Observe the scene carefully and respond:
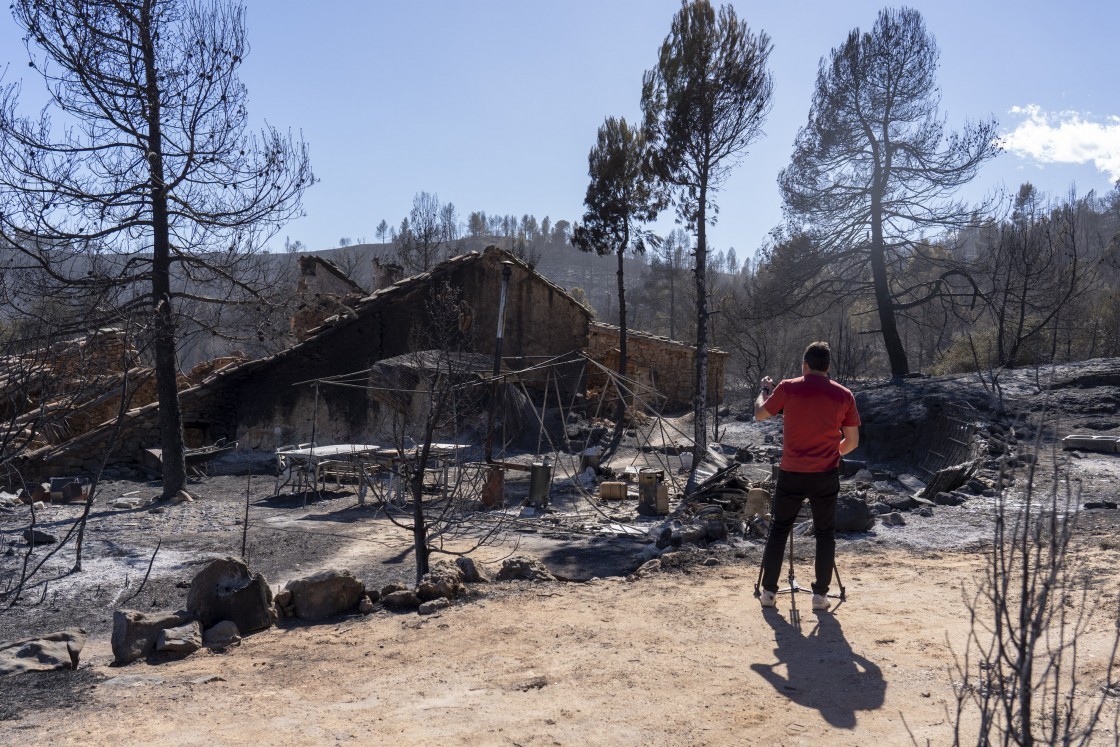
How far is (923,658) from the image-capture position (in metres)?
4.49

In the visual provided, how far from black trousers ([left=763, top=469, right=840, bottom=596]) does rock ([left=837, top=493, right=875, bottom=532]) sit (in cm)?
345

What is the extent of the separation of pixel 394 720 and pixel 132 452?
1390 cm

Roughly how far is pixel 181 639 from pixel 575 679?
2.81 m

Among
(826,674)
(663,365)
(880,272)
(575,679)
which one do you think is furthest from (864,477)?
(663,365)

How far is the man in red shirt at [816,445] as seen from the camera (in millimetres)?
5375

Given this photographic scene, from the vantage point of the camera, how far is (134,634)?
18.2ft

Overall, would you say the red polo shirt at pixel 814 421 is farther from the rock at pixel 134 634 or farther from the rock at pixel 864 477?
the rock at pixel 864 477

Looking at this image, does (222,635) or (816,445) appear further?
(222,635)

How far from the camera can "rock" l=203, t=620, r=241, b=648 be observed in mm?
5836

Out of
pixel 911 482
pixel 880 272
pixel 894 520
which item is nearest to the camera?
pixel 894 520

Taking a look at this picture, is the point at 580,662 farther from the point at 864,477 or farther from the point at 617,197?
the point at 617,197

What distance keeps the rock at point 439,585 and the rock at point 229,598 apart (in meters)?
1.15

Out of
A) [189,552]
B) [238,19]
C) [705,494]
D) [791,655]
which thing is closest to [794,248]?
[705,494]

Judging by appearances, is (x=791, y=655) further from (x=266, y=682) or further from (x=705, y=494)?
(x=705, y=494)
